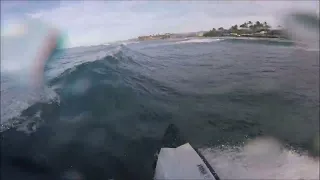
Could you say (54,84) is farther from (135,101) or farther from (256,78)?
(256,78)

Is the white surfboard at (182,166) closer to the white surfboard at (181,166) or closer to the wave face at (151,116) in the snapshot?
the white surfboard at (181,166)

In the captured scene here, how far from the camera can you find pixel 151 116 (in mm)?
8797

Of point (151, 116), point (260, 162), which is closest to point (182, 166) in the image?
point (260, 162)

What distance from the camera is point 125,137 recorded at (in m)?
7.65

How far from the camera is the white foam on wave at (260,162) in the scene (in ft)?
18.5

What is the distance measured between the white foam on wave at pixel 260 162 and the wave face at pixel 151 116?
24mm

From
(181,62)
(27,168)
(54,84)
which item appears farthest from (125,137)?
(181,62)

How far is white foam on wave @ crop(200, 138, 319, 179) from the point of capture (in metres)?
5.65

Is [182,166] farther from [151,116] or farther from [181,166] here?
[151,116]

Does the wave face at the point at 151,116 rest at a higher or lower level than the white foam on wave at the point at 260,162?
higher

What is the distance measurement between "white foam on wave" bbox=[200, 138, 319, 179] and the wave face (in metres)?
0.02

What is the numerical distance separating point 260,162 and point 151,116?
3.83 meters

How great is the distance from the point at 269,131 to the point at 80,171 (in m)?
5.19

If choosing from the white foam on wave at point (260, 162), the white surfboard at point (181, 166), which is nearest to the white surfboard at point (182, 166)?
the white surfboard at point (181, 166)
